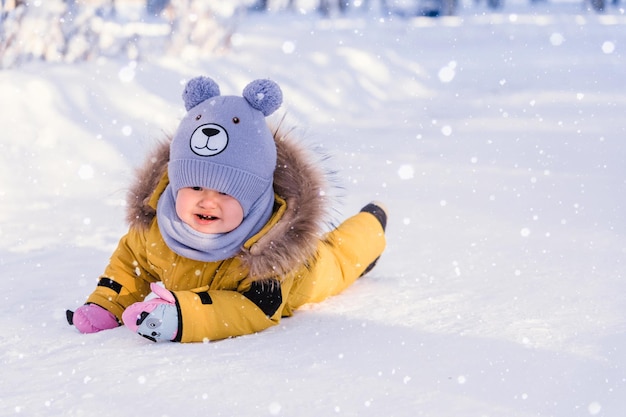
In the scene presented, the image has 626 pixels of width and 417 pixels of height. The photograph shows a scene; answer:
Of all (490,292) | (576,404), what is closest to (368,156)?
(490,292)

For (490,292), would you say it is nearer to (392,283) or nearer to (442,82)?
(392,283)

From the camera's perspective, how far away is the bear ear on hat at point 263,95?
2451 millimetres

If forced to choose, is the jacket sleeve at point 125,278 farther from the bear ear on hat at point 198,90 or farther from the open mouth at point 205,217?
the bear ear on hat at point 198,90

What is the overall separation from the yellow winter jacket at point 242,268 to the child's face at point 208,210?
0.09 meters

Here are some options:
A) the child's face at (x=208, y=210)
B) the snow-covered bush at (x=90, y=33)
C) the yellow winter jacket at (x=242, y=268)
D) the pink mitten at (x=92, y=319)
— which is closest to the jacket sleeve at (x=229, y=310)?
the yellow winter jacket at (x=242, y=268)

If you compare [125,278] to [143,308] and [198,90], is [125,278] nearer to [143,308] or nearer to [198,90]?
[143,308]

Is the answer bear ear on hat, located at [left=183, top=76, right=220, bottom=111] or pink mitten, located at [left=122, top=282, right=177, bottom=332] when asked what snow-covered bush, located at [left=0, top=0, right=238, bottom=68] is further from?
pink mitten, located at [left=122, top=282, right=177, bottom=332]

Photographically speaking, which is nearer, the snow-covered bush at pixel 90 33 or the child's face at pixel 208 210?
the child's face at pixel 208 210

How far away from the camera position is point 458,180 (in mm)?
4941

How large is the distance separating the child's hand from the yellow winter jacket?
0.08ft

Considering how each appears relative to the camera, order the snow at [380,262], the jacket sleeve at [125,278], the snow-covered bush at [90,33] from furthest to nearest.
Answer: the snow-covered bush at [90,33], the jacket sleeve at [125,278], the snow at [380,262]

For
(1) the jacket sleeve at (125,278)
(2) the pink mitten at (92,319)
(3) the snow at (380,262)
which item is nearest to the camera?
(3) the snow at (380,262)

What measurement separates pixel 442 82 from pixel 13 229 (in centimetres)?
776

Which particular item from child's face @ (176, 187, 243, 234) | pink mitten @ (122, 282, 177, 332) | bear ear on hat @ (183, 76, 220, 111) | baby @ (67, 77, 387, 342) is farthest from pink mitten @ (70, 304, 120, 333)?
bear ear on hat @ (183, 76, 220, 111)
